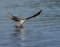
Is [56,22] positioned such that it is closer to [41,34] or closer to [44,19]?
[44,19]

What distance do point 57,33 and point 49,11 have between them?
8.98m

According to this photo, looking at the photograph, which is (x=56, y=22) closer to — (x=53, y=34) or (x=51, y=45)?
(x=53, y=34)

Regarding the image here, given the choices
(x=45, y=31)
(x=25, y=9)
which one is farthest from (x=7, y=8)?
(x=45, y=31)

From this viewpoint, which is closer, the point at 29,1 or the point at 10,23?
the point at 10,23

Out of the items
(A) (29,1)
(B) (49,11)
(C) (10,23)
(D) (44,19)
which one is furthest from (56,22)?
(A) (29,1)

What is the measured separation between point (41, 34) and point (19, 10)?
8.86m

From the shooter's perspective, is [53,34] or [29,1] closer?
[53,34]

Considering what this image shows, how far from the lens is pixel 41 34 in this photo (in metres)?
20.3

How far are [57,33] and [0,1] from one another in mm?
15689

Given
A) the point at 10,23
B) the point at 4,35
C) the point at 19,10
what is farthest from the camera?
the point at 19,10

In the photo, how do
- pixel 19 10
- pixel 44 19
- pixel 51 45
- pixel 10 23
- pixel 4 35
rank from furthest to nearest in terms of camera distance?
1. pixel 19 10
2. pixel 44 19
3. pixel 10 23
4. pixel 4 35
5. pixel 51 45

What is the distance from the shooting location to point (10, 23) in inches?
902

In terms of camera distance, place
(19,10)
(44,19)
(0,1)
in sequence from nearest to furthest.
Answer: (44,19) < (19,10) < (0,1)

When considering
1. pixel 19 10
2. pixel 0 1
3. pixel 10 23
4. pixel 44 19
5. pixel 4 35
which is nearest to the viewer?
pixel 4 35
